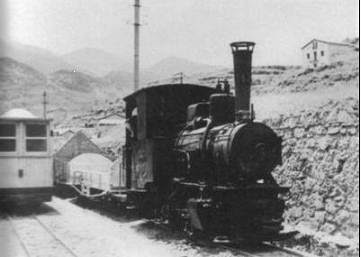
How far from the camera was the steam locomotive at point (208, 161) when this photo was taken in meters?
7.91

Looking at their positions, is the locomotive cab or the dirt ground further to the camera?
the locomotive cab

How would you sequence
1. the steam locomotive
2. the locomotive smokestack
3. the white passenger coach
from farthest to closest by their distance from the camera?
→ the white passenger coach < the locomotive smokestack < the steam locomotive

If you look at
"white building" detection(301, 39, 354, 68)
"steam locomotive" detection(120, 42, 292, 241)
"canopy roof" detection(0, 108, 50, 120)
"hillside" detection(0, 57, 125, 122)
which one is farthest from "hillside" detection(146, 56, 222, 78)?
"steam locomotive" detection(120, 42, 292, 241)

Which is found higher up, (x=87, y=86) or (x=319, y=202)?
(x=87, y=86)

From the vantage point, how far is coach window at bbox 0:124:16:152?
41.3 feet

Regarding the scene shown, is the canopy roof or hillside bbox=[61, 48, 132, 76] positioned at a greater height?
hillside bbox=[61, 48, 132, 76]

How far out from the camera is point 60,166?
1797cm

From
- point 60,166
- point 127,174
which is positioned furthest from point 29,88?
point 127,174

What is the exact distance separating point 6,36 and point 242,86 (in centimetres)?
429

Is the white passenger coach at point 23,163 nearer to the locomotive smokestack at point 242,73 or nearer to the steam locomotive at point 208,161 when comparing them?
the steam locomotive at point 208,161

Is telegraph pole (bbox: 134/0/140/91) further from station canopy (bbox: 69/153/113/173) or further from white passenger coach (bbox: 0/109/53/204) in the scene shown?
white passenger coach (bbox: 0/109/53/204)

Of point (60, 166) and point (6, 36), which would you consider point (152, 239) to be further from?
point (60, 166)

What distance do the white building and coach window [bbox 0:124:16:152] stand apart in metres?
30.7

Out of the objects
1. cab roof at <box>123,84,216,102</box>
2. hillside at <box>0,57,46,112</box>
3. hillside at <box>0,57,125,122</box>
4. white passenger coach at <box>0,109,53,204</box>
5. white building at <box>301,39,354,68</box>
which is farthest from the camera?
hillside at <box>0,57,46,112</box>
